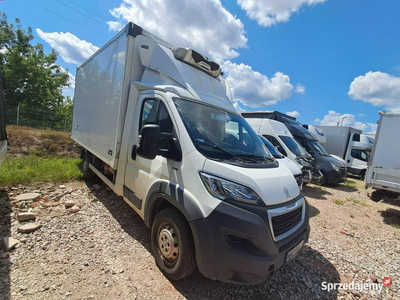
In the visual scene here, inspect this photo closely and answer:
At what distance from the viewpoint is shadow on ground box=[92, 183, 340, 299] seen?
2.29 metres

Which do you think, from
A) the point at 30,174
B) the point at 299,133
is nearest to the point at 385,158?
the point at 299,133

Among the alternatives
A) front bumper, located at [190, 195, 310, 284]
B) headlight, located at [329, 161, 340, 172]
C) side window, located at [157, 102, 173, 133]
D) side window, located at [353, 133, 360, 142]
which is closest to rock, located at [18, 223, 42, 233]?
side window, located at [157, 102, 173, 133]

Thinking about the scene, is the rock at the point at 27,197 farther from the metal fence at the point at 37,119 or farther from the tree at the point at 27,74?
Result: the tree at the point at 27,74

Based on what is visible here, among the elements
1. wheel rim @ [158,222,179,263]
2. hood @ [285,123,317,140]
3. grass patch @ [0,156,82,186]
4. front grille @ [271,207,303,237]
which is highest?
hood @ [285,123,317,140]

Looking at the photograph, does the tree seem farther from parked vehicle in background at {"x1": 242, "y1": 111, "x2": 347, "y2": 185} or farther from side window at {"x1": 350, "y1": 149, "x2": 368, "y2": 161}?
side window at {"x1": 350, "y1": 149, "x2": 368, "y2": 161}

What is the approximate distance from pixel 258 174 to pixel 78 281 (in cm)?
243

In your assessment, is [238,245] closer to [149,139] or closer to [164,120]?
[149,139]

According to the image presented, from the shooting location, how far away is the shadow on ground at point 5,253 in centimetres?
202

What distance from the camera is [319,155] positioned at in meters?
9.41

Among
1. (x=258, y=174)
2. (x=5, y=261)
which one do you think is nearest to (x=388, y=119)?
(x=258, y=174)

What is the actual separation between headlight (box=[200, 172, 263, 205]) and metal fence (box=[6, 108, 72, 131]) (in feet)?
60.6

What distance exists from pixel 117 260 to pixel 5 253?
4.72 feet

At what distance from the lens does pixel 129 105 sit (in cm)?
328

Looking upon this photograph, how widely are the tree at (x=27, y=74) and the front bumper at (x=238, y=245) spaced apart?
25342 mm
